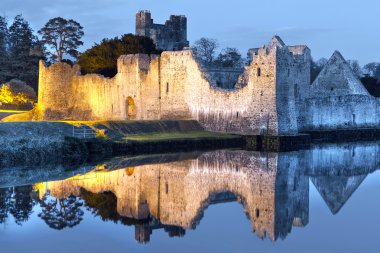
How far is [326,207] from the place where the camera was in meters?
15.8

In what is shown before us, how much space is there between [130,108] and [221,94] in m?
8.37

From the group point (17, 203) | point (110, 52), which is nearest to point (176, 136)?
point (17, 203)

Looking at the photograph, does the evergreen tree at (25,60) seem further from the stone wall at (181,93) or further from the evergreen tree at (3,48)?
the stone wall at (181,93)

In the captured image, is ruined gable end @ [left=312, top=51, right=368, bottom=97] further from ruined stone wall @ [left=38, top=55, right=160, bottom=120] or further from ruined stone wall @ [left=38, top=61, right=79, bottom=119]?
ruined stone wall @ [left=38, top=61, right=79, bottom=119]

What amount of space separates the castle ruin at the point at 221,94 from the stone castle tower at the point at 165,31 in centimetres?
1515

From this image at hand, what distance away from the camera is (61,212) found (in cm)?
1444

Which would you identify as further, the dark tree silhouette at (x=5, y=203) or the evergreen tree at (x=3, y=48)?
the evergreen tree at (x=3, y=48)

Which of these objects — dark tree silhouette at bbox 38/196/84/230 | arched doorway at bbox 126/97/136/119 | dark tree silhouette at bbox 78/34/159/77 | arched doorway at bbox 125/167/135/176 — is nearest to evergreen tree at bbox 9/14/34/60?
dark tree silhouette at bbox 78/34/159/77

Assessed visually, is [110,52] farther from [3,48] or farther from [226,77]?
[3,48]

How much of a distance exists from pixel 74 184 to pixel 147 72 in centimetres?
1958

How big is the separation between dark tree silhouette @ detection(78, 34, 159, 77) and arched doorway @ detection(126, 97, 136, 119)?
574 centimetres

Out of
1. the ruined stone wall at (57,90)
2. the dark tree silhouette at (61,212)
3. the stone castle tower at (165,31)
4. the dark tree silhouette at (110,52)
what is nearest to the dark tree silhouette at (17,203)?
the dark tree silhouette at (61,212)

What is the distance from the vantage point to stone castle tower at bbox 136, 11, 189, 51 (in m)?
57.4

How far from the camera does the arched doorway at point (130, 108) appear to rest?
127ft
